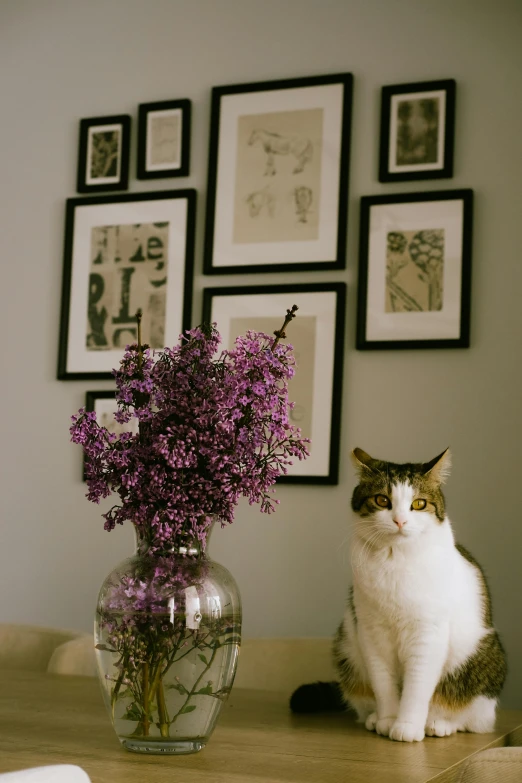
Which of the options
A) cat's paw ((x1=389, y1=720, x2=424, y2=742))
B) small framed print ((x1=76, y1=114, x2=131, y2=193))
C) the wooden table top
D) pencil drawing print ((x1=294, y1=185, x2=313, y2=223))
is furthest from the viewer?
small framed print ((x1=76, y1=114, x2=131, y2=193))

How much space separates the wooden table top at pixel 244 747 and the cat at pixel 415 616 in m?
0.05

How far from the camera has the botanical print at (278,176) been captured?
2.49 metres

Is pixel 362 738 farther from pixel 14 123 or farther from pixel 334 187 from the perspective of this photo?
pixel 14 123

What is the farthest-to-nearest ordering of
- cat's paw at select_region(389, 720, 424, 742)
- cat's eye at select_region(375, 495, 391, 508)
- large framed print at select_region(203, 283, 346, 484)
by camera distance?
large framed print at select_region(203, 283, 346, 484) → cat's eye at select_region(375, 495, 391, 508) → cat's paw at select_region(389, 720, 424, 742)

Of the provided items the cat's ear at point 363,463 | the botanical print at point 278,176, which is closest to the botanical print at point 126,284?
the botanical print at point 278,176

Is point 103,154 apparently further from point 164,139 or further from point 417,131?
point 417,131

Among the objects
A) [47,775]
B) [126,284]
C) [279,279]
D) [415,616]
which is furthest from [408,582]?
[126,284]

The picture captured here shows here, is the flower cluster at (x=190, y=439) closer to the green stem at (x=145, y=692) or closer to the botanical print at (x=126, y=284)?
the green stem at (x=145, y=692)

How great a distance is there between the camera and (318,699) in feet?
5.11

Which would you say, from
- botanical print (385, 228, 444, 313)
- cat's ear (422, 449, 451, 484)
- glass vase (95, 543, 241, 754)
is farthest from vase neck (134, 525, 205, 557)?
botanical print (385, 228, 444, 313)

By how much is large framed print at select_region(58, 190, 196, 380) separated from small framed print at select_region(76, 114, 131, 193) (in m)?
0.05

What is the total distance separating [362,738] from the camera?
4.41 ft

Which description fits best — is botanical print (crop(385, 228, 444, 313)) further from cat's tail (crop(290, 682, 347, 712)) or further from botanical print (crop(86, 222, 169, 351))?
cat's tail (crop(290, 682, 347, 712))

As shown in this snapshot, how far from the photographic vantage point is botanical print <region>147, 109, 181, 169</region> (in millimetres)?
2643
